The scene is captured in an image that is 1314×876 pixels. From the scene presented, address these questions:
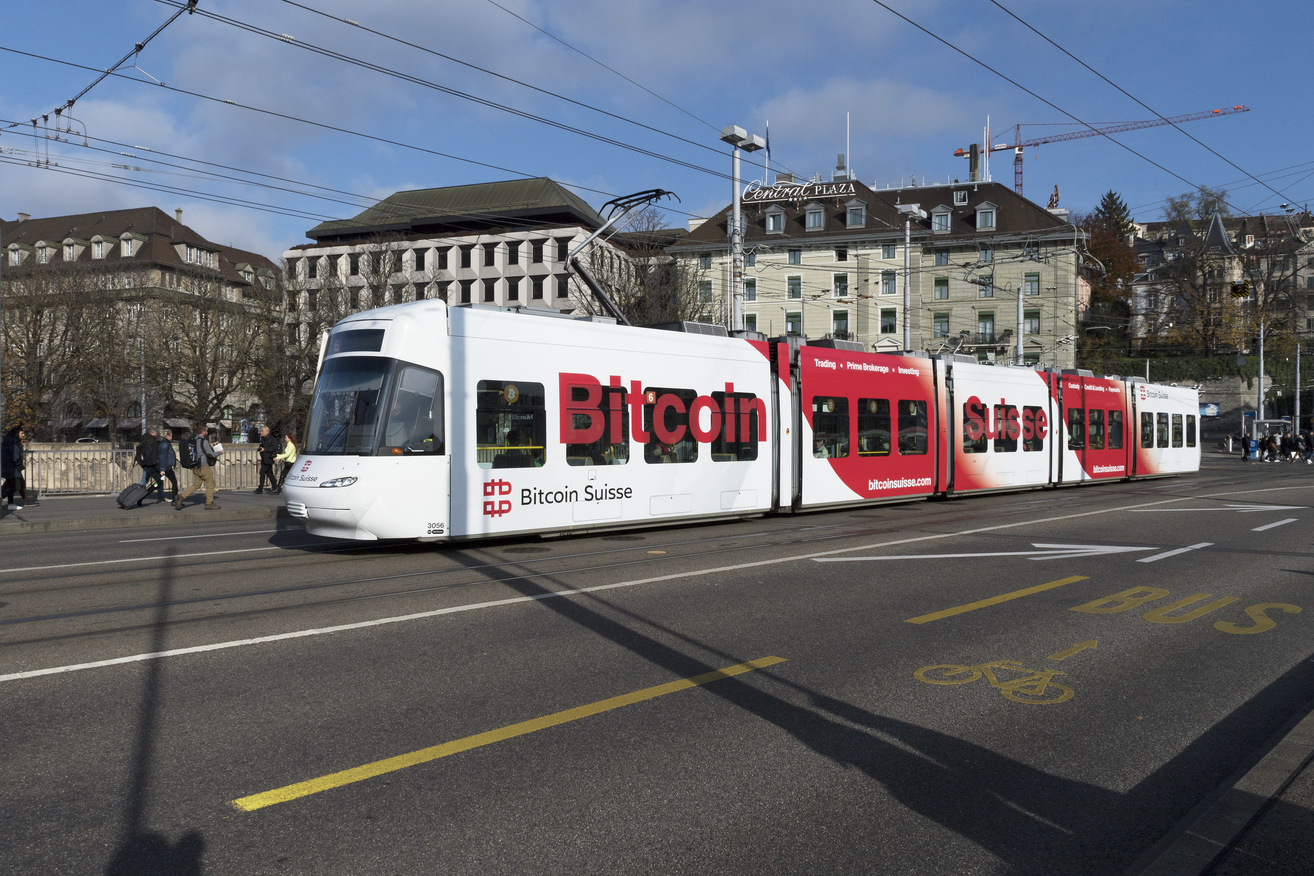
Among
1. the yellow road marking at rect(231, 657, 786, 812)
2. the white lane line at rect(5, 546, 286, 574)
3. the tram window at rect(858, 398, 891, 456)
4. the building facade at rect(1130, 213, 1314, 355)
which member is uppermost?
the building facade at rect(1130, 213, 1314, 355)

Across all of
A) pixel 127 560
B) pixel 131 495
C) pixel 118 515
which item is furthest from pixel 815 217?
pixel 127 560

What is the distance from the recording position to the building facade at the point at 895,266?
6462 centimetres

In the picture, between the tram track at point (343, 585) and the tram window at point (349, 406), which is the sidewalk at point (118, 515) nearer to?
the tram window at point (349, 406)

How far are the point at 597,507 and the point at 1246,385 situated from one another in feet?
230

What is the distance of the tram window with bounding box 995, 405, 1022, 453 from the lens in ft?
70.7

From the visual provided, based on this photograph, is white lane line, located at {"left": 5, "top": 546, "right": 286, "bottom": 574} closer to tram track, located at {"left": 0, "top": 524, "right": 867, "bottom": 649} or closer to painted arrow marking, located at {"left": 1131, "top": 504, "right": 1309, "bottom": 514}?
tram track, located at {"left": 0, "top": 524, "right": 867, "bottom": 649}

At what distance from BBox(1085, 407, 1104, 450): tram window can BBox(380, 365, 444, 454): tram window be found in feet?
64.4

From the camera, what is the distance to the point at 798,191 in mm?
67938

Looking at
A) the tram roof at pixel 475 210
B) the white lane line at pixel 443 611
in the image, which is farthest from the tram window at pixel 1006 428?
the tram roof at pixel 475 210

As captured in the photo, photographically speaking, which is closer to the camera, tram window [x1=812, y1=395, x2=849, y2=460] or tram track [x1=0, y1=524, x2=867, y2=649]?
tram track [x1=0, y1=524, x2=867, y2=649]

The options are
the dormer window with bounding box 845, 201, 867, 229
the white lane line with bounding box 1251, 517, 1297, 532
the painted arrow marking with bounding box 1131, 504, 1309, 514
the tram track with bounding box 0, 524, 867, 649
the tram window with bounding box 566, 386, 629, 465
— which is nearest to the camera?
the tram track with bounding box 0, 524, 867, 649

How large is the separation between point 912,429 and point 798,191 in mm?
52049

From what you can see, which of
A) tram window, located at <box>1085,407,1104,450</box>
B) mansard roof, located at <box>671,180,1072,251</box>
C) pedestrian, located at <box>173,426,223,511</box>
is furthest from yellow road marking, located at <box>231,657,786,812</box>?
mansard roof, located at <box>671,180,1072,251</box>

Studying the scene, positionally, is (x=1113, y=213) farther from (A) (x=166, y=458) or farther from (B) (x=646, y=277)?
(A) (x=166, y=458)
